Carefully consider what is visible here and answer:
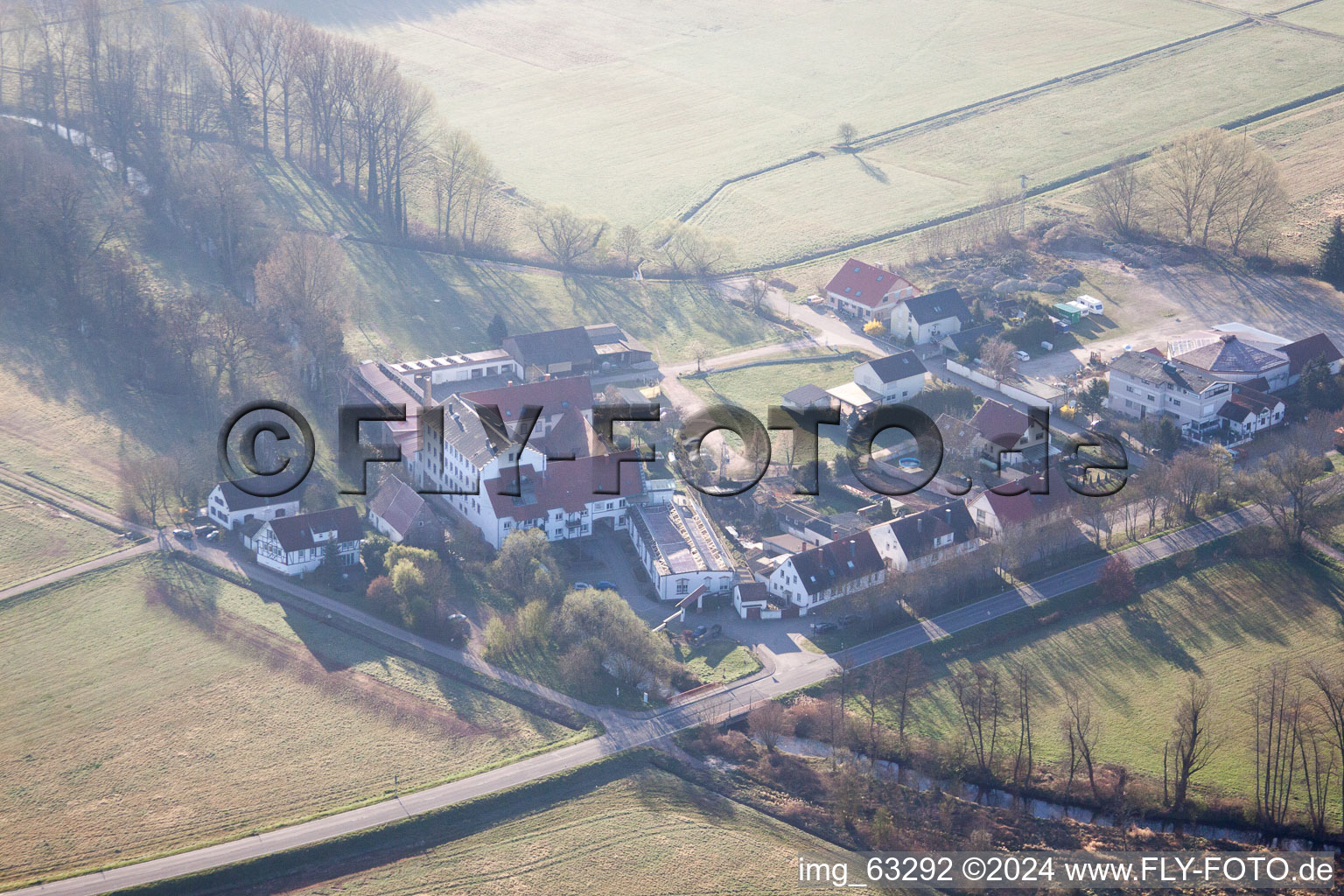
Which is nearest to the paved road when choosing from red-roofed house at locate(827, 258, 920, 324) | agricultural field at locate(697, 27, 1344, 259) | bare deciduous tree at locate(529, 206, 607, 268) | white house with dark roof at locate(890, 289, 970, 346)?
white house with dark roof at locate(890, 289, 970, 346)

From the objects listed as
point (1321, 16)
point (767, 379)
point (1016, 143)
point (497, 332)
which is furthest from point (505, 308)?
point (1321, 16)

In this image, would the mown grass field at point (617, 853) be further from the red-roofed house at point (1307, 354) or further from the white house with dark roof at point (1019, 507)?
the red-roofed house at point (1307, 354)

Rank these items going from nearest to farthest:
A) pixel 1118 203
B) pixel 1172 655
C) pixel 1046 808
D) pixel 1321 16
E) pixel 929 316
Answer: pixel 1046 808, pixel 1172 655, pixel 929 316, pixel 1118 203, pixel 1321 16

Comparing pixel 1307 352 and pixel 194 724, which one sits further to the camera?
pixel 1307 352

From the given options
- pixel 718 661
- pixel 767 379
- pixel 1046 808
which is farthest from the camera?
pixel 767 379

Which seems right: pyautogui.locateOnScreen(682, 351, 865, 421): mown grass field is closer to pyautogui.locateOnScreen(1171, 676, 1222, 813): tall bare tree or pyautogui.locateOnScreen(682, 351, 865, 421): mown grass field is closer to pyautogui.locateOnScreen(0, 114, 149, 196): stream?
pyautogui.locateOnScreen(1171, 676, 1222, 813): tall bare tree

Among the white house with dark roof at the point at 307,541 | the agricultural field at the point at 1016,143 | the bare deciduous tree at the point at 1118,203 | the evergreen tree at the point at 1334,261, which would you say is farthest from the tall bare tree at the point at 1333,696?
the agricultural field at the point at 1016,143

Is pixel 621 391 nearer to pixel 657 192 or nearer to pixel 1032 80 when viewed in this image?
pixel 657 192

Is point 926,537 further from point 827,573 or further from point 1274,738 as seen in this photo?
point 1274,738
